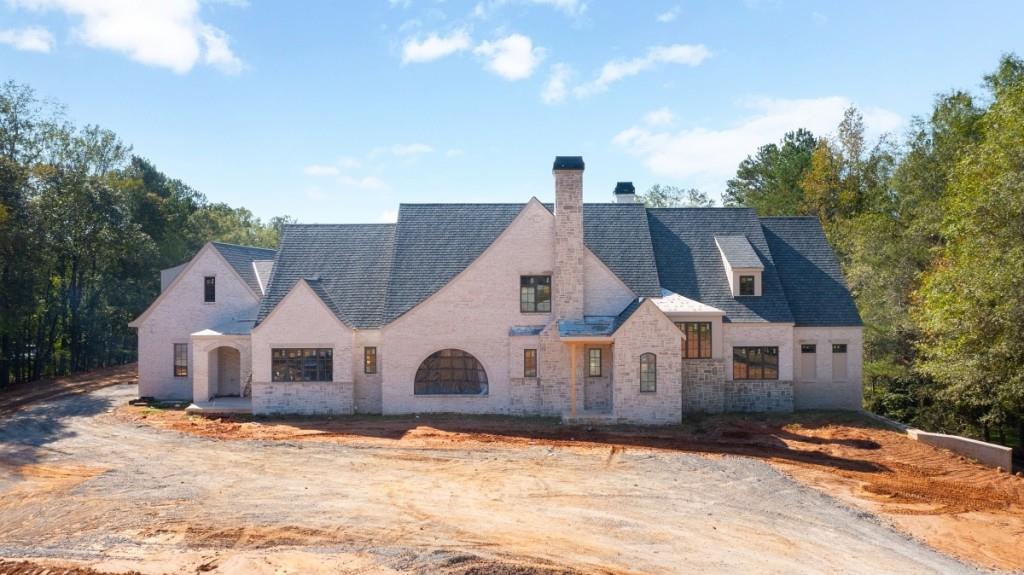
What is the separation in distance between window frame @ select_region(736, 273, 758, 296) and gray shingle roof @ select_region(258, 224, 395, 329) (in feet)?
48.8

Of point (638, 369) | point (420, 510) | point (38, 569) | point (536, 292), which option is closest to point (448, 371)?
point (536, 292)

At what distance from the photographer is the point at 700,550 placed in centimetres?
1248

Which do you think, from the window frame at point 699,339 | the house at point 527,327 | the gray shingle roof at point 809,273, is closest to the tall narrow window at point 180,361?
the house at point 527,327

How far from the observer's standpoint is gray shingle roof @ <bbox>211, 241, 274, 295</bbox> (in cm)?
2995

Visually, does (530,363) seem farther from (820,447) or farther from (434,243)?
(820,447)

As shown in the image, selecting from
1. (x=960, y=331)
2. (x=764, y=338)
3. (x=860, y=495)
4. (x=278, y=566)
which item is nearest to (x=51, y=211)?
(x=278, y=566)

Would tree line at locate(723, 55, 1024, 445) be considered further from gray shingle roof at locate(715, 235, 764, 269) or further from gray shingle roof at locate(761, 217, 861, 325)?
gray shingle roof at locate(715, 235, 764, 269)

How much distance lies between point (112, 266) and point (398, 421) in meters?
Answer: 28.0

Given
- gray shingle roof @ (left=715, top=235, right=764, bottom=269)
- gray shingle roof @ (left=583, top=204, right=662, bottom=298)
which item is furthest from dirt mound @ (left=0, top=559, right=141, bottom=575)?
gray shingle roof @ (left=715, top=235, right=764, bottom=269)

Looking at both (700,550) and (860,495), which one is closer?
(700,550)

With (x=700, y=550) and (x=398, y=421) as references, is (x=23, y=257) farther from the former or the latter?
(x=700, y=550)

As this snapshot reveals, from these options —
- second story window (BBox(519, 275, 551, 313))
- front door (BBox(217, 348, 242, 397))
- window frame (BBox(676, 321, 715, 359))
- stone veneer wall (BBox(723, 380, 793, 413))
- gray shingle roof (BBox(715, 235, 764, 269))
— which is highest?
gray shingle roof (BBox(715, 235, 764, 269))

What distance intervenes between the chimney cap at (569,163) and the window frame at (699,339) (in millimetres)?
7371

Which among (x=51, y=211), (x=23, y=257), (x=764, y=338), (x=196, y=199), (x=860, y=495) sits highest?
(x=196, y=199)
